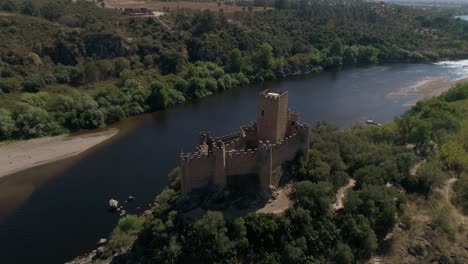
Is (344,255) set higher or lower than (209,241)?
lower

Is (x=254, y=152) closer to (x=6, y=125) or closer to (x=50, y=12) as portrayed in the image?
(x=6, y=125)

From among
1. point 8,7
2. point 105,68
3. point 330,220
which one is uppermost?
point 8,7

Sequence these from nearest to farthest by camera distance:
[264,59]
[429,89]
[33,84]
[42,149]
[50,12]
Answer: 1. [42,149]
2. [33,84]
3. [429,89]
4. [264,59]
5. [50,12]

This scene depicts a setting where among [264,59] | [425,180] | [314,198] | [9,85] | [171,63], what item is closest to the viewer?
[314,198]

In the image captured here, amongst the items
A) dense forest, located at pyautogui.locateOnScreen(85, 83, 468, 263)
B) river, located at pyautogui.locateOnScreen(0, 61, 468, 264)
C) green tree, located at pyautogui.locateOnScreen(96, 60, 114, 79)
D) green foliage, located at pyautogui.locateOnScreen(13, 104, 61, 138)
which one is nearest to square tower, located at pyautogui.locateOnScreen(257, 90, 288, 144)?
dense forest, located at pyautogui.locateOnScreen(85, 83, 468, 263)

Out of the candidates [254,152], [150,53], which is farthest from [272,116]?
[150,53]

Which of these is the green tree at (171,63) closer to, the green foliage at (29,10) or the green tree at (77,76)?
the green tree at (77,76)

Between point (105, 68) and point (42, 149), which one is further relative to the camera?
point (105, 68)

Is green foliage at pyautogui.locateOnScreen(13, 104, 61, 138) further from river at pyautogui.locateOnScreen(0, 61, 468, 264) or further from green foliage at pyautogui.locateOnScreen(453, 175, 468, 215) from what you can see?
green foliage at pyautogui.locateOnScreen(453, 175, 468, 215)
